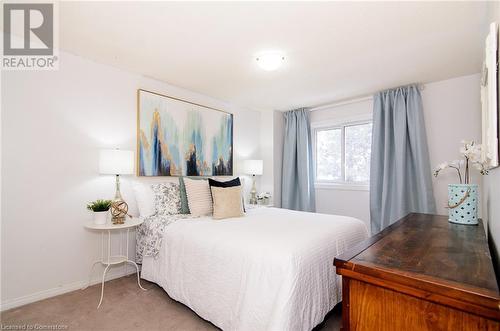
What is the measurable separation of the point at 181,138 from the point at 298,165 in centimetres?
215

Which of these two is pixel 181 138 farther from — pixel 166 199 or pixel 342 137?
pixel 342 137

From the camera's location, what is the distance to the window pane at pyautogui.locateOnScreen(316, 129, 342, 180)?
13.7ft

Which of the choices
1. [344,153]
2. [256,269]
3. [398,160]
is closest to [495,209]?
[256,269]

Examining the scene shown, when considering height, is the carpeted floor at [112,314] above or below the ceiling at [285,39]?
below

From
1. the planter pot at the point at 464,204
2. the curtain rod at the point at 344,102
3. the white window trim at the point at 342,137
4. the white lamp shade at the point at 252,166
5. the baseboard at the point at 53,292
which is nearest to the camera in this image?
the planter pot at the point at 464,204

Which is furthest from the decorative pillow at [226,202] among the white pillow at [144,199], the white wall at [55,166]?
the white wall at [55,166]

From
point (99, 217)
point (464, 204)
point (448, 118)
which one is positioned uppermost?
point (448, 118)

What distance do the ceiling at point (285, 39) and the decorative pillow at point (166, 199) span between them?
1.37 meters

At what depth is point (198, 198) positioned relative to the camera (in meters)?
2.74

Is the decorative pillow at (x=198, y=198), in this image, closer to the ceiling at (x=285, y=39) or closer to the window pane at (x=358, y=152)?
the ceiling at (x=285, y=39)

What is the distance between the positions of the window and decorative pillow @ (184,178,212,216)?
2.33 m

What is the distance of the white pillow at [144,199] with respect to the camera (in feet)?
8.74

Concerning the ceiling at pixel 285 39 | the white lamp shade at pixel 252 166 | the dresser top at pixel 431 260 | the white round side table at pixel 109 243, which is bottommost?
the white round side table at pixel 109 243

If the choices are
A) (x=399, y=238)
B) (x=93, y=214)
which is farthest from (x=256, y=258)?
(x=93, y=214)
